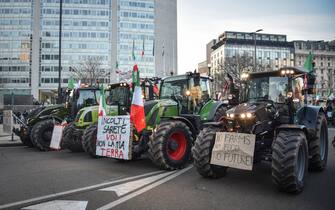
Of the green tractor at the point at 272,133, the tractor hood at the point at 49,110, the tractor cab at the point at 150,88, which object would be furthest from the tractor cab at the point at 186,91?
the tractor hood at the point at 49,110

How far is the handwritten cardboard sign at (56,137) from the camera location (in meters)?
11.5

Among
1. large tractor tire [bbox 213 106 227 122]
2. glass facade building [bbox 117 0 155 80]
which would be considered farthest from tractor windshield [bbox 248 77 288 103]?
glass facade building [bbox 117 0 155 80]

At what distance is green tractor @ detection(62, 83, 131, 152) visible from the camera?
33.0ft

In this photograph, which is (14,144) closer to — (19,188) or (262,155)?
(19,188)

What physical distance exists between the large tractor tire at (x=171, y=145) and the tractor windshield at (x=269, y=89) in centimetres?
207

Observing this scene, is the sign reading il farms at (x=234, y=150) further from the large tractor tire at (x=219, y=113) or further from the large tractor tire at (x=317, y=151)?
the large tractor tire at (x=219, y=113)

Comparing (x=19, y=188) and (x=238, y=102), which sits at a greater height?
(x=238, y=102)

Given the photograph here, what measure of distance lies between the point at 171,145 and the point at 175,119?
2.72 ft

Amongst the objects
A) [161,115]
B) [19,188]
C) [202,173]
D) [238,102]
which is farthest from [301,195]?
[19,188]

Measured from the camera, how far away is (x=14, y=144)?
45.5ft

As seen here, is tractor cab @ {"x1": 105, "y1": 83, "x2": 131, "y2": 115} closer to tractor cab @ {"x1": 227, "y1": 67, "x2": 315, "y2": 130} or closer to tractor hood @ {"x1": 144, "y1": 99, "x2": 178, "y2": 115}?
tractor hood @ {"x1": 144, "y1": 99, "x2": 178, "y2": 115}

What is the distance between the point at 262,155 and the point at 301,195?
1084 mm

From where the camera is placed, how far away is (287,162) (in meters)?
5.21

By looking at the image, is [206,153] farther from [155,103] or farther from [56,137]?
[56,137]
